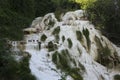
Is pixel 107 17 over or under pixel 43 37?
over

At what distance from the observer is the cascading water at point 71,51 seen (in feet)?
57.1

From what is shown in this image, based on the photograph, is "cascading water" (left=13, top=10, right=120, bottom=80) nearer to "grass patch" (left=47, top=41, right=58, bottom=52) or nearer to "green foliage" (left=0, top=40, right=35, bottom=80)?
"grass patch" (left=47, top=41, right=58, bottom=52)

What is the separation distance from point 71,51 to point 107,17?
6704 millimetres

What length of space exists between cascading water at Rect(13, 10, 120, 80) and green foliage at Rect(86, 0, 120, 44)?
1.37m

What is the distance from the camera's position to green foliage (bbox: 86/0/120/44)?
975 inches

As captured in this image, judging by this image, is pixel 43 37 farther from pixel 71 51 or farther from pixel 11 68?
pixel 11 68

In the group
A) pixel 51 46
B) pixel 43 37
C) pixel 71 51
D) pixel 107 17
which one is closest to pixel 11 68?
pixel 51 46

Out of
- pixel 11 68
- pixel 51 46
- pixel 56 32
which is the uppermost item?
pixel 56 32

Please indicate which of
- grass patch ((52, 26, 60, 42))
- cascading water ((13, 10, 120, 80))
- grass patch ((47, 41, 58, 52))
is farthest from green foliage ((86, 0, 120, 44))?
grass patch ((47, 41, 58, 52))

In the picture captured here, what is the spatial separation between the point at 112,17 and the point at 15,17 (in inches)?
306

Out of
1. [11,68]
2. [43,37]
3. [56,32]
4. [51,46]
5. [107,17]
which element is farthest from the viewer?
[107,17]

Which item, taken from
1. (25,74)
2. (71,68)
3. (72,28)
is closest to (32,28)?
(72,28)

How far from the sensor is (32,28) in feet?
76.3

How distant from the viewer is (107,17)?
984 inches
